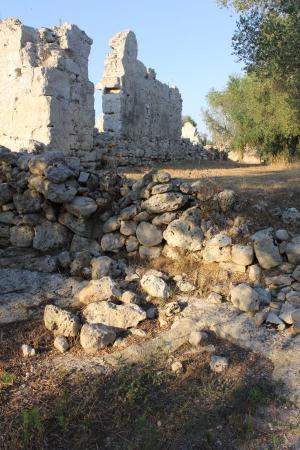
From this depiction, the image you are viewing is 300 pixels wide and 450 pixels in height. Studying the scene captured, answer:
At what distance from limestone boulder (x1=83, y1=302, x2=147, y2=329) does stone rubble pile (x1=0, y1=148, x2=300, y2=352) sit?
0.5 inches

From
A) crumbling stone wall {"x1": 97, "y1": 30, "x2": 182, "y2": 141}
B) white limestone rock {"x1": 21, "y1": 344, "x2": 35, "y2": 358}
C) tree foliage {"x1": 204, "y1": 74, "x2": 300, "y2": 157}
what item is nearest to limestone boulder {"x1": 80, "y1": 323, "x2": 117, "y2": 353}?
white limestone rock {"x1": 21, "y1": 344, "x2": 35, "y2": 358}

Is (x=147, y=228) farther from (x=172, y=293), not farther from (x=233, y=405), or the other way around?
(x=233, y=405)

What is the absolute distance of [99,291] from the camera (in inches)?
215

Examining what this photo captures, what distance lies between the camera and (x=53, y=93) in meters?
10.1

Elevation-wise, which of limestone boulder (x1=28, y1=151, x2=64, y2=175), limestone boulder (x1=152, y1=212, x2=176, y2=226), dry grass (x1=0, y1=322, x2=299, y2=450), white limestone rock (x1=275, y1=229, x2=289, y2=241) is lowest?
dry grass (x1=0, y1=322, x2=299, y2=450)

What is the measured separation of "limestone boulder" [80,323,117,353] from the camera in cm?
466

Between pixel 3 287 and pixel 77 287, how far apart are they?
97 cm

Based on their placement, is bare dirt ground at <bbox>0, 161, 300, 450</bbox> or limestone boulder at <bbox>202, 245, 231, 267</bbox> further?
limestone boulder at <bbox>202, 245, 231, 267</bbox>

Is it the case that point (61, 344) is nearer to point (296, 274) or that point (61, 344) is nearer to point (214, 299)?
point (214, 299)

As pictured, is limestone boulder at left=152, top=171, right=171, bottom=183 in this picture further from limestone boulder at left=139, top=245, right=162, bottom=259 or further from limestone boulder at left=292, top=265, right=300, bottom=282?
limestone boulder at left=292, top=265, right=300, bottom=282

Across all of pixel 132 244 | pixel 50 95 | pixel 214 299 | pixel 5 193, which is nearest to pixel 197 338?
pixel 214 299

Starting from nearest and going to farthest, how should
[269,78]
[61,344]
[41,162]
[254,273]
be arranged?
1. [61,344]
2. [254,273]
3. [41,162]
4. [269,78]

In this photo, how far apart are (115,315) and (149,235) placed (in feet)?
5.29

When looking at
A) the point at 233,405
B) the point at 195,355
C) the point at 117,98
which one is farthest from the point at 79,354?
the point at 117,98
